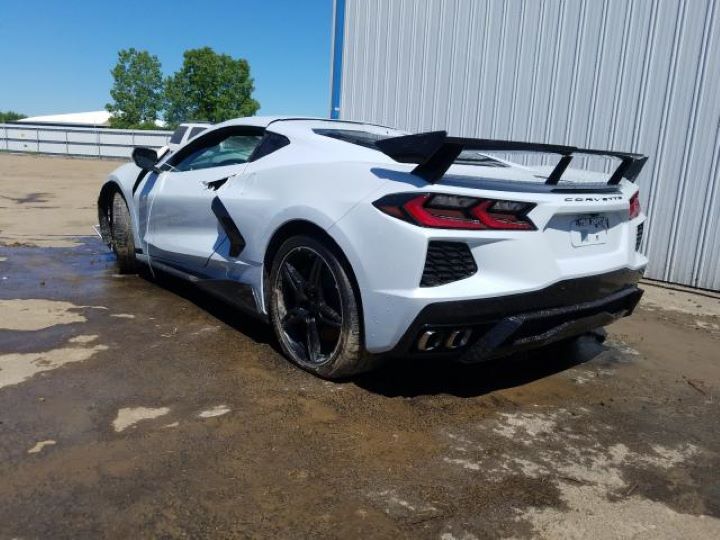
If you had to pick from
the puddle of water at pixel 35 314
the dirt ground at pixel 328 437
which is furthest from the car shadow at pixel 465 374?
the puddle of water at pixel 35 314

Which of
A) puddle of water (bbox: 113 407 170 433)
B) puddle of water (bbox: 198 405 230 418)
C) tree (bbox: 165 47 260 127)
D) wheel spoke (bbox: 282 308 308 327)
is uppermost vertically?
tree (bbox: 165 47 260 127)

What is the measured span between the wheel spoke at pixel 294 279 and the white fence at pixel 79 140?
27513 millimetres

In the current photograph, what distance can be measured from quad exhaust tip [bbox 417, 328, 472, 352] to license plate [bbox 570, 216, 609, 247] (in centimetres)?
71

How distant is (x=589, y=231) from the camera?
9.77 feet

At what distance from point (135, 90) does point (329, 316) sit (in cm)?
7975

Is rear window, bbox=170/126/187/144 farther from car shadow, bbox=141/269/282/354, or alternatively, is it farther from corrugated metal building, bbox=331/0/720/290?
car shadow, bbox=141/269/282/354

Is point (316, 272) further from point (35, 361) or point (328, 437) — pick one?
point (35, 361)

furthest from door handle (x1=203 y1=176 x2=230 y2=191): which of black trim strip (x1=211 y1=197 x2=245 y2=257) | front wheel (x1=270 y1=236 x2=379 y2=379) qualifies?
front wheel (x1=270 y1=236 x2=379 y2=379)

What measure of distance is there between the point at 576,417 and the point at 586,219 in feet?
3.20

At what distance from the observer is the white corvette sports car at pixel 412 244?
8.55 ft

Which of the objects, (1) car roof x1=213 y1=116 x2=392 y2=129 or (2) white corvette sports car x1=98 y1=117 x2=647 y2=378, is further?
(1) car roof x1=213 y1=116 x2=392 y2=129

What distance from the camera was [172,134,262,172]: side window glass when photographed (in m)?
3.94

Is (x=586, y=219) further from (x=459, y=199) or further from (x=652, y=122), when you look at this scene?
(x=652, y=122)

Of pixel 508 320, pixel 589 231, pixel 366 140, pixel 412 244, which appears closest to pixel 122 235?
pixel 366 140
